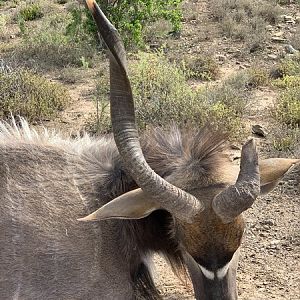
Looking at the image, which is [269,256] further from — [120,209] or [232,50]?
[232,50]

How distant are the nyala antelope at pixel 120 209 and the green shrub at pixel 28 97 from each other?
13.6ft

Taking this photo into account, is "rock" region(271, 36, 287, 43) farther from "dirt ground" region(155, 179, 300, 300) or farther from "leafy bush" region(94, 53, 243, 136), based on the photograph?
"dirt ground" region(155, 179, 300, 300)

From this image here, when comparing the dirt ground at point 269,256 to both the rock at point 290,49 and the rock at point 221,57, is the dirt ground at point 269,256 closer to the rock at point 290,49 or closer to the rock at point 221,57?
the rock at point 221,57

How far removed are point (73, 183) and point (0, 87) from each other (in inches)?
202

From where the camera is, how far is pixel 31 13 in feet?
58.0

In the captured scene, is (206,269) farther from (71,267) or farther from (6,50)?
(6,50)

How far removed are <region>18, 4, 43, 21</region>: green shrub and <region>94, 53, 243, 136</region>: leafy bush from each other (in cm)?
810

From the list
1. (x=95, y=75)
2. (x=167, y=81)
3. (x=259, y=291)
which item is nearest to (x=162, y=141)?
(x=259, y=291)

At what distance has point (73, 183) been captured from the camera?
207 inches

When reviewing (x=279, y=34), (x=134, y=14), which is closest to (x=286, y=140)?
(x=134, y=14)

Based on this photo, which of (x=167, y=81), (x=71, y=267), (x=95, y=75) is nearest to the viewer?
(x=71, y=267)

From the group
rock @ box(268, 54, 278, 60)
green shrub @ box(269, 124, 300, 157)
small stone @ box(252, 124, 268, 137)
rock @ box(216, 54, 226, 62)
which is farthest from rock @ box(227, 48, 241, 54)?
green shrub @ box(269, 124, 300, 157)

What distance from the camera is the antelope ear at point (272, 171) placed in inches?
188

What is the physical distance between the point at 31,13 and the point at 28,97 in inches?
332
